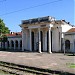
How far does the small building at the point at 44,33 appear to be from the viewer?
41469 millimetres

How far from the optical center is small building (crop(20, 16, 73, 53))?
41.5 m

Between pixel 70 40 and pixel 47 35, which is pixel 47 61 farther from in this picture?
pixel 47 35

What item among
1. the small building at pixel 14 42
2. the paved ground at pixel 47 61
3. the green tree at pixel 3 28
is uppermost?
the green tree at pixel 3 28

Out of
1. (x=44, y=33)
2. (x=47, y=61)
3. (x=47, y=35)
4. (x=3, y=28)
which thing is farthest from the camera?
(x=3, y=28)

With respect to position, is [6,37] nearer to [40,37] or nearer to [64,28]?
[40,37]

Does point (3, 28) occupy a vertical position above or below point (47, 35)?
above

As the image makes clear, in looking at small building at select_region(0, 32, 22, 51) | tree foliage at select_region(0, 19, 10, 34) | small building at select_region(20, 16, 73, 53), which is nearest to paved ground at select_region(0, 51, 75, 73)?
small building at select_region(20, 16, 73, 53)

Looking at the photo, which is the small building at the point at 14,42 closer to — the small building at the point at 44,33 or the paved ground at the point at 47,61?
the small building at the point at 44,33

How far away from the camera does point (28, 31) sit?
47.9m

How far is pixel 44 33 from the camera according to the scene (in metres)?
44.5

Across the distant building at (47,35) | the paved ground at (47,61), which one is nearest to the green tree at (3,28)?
the distant building at (47,35)

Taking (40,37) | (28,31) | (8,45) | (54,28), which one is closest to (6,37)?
(8,45)

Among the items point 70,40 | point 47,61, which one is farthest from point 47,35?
point 47,61

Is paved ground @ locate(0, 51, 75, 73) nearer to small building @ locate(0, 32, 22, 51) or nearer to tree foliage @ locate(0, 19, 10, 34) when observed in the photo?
small building @ locate(0, 32, 22, 51)
